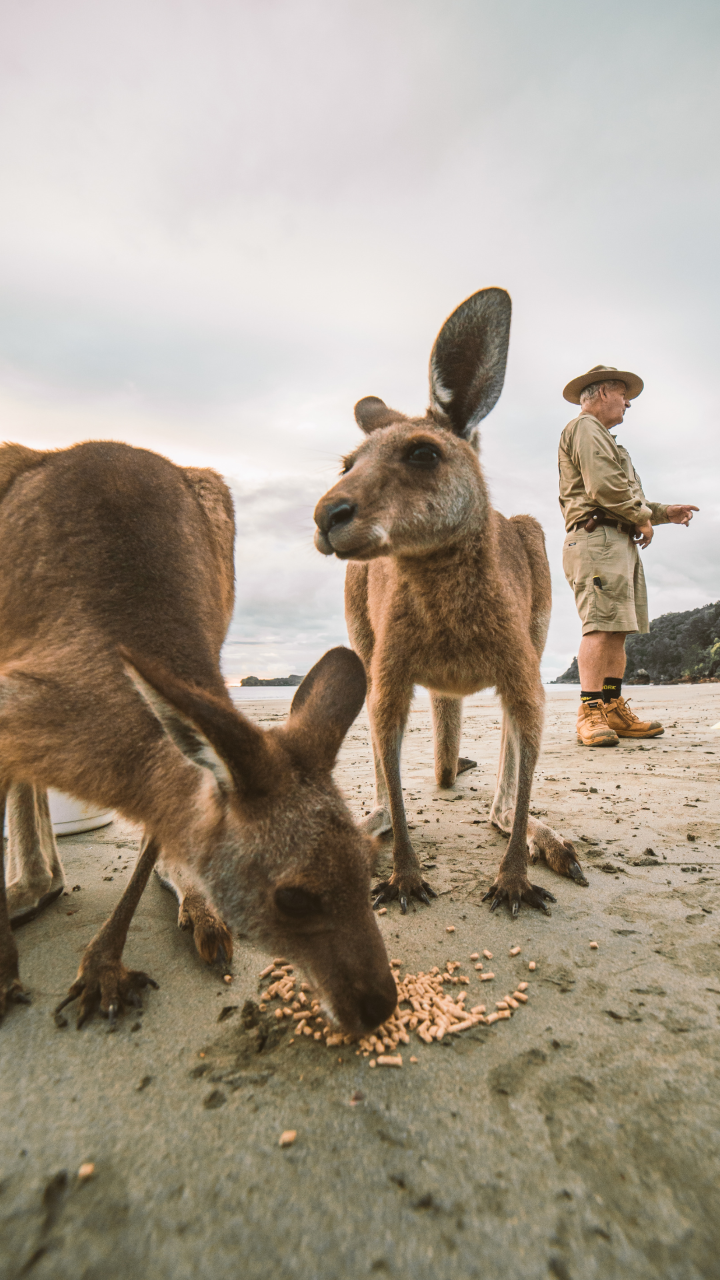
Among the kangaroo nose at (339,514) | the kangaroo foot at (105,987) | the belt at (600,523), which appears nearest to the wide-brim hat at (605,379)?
the belt at (600,523)

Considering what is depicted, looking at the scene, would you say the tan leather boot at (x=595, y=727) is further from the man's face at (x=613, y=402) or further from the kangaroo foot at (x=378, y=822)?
the kangaroo foot at (x=378, y=822)

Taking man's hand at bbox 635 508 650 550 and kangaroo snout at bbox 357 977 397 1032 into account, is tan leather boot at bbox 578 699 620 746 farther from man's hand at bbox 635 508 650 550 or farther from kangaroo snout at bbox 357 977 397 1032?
kangaroo snout at bbox 357 977 397 1032

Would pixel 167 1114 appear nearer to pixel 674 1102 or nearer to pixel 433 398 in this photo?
Answer: pixel 674 1102

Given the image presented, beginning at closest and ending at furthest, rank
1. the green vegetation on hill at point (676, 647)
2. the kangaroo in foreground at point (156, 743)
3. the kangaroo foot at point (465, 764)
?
the kangaroo in foreground at point (156, 743), the kangaroo foot at point (465, 764), the green vegetation on hill at point (676, 647)

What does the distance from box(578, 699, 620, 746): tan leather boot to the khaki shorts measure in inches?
33.9

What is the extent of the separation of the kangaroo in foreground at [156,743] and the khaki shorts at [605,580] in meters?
5.09

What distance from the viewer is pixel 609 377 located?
705 centimetres

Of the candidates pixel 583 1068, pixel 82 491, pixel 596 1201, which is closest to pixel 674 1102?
pixel 583 1068

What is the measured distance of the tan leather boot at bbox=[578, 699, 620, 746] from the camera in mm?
6410

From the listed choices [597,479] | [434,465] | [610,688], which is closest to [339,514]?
[434,465]

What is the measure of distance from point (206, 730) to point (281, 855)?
0.43 meters

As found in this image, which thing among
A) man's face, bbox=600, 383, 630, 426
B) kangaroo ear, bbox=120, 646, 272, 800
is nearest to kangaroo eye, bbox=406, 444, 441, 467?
kangaroo ear, bbox=120, 646, 272, 800

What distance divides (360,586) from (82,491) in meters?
2.03

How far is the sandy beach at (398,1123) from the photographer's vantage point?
3.61ft
